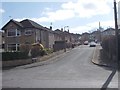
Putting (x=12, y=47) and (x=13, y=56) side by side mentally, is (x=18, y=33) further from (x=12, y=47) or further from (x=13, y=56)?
(x=13, y=56)

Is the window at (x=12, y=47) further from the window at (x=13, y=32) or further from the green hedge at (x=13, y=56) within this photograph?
the green hedge at (x=13, y=56)

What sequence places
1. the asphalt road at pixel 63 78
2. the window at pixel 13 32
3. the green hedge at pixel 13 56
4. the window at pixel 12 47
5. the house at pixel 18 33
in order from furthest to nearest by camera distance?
the window at pixel 13 32 → the window at pixel 12 47 → the house at pixel 18 33 → the green hedge at pixel 13 56 → the asphalt road at pixel 63 78

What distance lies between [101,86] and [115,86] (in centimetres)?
70

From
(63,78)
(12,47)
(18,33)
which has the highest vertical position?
(18,33)

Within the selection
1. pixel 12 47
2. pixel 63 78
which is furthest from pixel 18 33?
pixel 63 78

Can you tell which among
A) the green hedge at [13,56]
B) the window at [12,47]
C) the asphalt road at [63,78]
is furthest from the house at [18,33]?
the asphalt road at [63,78]

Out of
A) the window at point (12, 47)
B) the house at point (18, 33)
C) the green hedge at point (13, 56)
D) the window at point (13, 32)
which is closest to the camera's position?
the green hedge at point (13, 56)

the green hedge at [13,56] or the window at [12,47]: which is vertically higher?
the window at [12,47]

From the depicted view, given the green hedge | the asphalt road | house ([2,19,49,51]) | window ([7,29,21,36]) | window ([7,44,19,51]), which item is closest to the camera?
the asphalt road

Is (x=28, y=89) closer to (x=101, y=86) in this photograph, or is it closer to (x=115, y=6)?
(x=101, y=86)

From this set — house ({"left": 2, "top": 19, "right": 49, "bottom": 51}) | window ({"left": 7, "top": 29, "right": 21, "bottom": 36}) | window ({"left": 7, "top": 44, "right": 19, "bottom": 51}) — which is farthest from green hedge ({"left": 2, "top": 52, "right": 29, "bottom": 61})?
window ({"left": 7, "top": 29, "right": 21, "bottom": 36})

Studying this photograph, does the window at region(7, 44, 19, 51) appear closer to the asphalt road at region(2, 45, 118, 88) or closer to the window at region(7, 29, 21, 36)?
the window at region(7, 29, 21, 36)

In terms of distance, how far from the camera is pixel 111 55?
28281mm

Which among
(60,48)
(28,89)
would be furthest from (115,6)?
(60,48)
